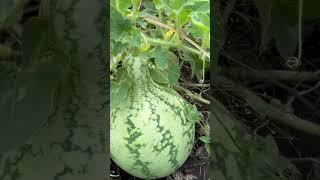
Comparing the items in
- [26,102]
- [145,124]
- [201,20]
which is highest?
[201,20]

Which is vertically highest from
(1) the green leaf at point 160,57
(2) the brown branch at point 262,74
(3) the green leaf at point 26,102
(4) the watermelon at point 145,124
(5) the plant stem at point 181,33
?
(5) the plant stem at point 181,33

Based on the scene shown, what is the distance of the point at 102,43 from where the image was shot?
Result: 0.37 meters

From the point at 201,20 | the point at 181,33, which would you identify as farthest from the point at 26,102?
the point at 181,33

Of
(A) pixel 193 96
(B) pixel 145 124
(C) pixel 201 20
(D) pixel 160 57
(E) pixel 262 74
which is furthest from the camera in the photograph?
(A) pixel 193 96

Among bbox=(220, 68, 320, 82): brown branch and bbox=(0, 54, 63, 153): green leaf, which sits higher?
bbox=(220, 68, 320, 82): brown branch

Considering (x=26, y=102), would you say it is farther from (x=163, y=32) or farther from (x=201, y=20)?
(x=163, y=32)

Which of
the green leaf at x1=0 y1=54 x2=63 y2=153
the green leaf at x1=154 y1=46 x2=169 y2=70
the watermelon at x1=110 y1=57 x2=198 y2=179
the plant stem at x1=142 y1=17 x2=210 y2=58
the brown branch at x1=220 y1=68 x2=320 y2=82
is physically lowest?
the watermelon at x1=110 y1=57 x2=198 y2=179

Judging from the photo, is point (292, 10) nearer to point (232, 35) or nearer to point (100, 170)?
point (232, 35)

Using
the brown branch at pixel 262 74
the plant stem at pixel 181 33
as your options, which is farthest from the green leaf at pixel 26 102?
the plant stem at pixel 181 33

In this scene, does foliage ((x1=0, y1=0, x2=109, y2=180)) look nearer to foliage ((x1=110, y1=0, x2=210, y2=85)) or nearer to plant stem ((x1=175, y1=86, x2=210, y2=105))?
foliage ((x1=110, y1=0, x2=210, y2=85))

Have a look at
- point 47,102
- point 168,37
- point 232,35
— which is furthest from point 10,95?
point 168,37

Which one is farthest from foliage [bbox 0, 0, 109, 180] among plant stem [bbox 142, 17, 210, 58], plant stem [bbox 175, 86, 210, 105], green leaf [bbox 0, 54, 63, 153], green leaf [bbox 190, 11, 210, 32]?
plant stem [bbox 175, 86, 210, 105]

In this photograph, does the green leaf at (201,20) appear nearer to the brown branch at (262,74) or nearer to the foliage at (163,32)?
the foliage at (163,32)

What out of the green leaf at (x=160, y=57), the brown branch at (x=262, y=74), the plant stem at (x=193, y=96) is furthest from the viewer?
the plant stem at (x=193, y=96)
